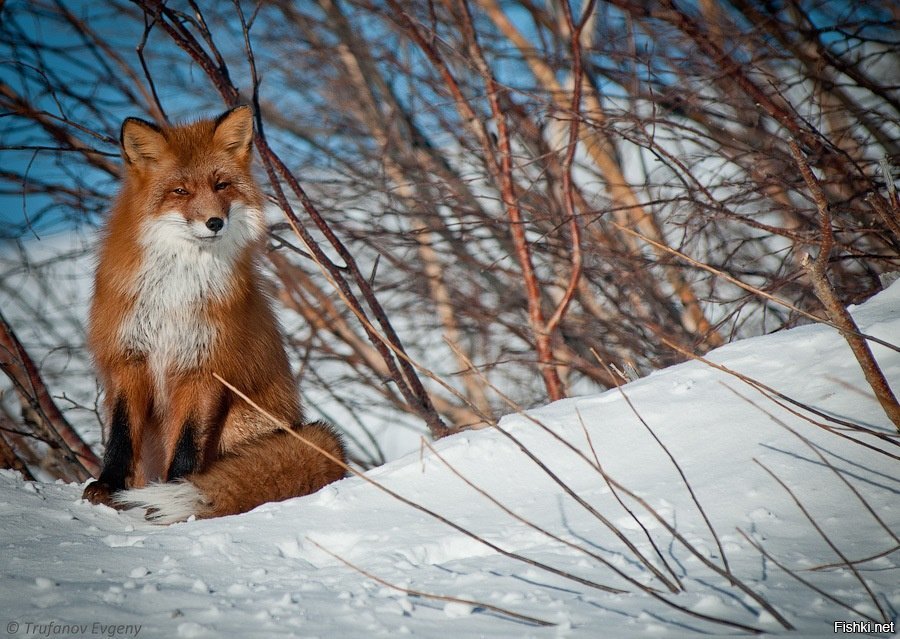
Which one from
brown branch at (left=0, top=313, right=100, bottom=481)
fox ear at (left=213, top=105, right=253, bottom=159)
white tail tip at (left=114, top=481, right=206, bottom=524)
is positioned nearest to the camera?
white tail tip at (left=114, top=481, right=206, bottom=524)

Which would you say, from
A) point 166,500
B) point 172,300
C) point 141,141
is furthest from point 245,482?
point 141,141

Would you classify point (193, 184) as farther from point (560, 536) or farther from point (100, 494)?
point (560, 536)

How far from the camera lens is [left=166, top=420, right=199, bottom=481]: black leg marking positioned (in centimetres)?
297

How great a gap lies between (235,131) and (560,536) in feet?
8.16

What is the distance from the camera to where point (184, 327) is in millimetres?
3107

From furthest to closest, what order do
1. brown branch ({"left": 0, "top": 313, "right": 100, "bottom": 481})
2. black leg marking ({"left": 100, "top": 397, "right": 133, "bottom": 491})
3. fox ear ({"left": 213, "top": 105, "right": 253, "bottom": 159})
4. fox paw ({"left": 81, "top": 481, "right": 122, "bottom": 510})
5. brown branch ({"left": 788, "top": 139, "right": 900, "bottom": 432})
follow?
brown branch ({"left": 0, "top": 313, "right": 100, "bottom": 481}) < fox ear ({"left": 213, "top": 105, "right": 253, "bottom": 159}) < black leg marking ({"left": 100, "top": 397, "right": 133, "bottom": 491}) < fox paw ({"left": 81, "top": 481, "right": 122, "bottom": 510}) < brown branch ({"left": 788, "top": 139, "right": 900, "bottom": 432})

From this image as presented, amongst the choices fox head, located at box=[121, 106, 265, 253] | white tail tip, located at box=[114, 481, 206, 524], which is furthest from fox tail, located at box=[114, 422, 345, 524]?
fox head, located at box=[121, 106, 265, 253]

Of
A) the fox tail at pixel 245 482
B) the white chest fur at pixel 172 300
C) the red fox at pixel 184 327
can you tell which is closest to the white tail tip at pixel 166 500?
the fox tail at pixel 245 482

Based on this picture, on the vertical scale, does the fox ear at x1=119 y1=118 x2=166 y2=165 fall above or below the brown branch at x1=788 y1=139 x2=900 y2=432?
above

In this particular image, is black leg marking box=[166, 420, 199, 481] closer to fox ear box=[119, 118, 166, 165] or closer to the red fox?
the red fox

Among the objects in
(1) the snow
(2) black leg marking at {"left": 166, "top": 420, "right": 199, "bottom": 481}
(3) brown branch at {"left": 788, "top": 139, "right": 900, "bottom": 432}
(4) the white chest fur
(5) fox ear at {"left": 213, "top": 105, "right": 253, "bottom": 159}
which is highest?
(5) fox ear at {"left": 213, "top": 105, "right": 253, "bottom": 159}

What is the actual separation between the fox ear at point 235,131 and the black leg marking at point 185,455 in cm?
135

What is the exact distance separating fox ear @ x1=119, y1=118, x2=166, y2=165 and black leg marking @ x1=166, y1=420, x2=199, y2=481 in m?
1.24

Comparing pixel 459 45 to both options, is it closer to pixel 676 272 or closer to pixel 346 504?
pixel 676 272
